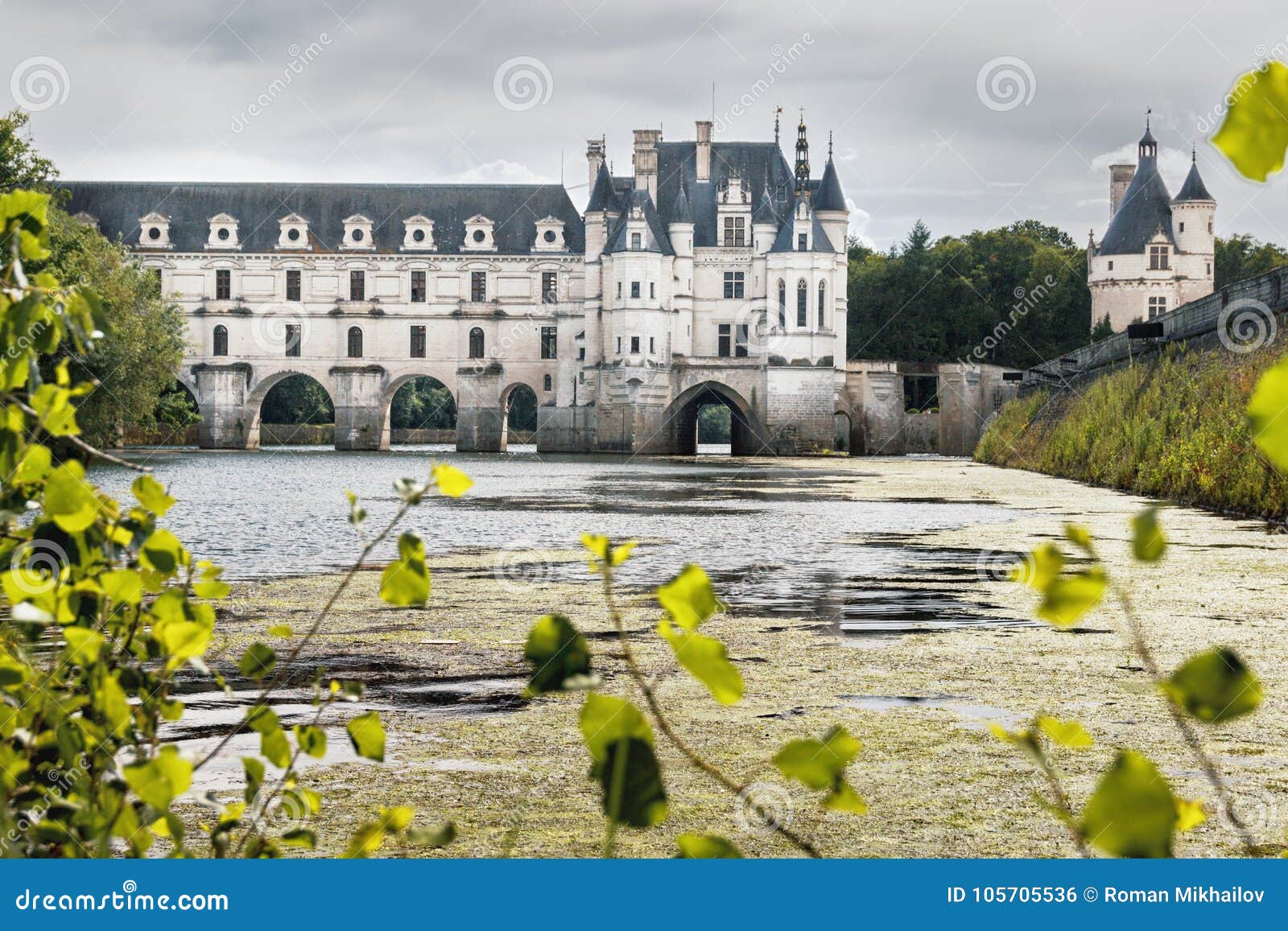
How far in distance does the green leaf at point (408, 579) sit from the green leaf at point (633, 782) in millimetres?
523

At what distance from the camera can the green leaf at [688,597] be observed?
131 cm

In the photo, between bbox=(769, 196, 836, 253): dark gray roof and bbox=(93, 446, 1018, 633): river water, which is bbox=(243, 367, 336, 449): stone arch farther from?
bbox=(93, 446, 1018, 633): river water

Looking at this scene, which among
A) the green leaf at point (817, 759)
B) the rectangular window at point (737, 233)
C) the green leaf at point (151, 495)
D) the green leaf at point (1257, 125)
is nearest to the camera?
the green leaf at point (1257, 125)

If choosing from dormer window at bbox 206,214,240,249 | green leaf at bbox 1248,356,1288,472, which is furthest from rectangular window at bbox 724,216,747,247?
green leaf at bbox 1248,356,1288,472

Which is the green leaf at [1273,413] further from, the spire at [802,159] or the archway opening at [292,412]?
the archway opening at [292,412]

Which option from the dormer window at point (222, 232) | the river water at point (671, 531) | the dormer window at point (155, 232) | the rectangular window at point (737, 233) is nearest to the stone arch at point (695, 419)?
the rectangular window at point (737, 233)

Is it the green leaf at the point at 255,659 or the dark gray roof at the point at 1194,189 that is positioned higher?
the dark gray roof at the point at 1194,189

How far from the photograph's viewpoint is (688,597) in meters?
1.32

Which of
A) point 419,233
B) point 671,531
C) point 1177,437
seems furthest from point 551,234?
point 671,531

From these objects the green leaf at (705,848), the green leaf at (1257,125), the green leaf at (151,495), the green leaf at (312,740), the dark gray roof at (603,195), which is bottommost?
the green leaf at (312,740)

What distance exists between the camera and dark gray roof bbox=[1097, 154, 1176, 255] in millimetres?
60469

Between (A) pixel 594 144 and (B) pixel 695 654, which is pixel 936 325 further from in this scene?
(B) pixel 695 654

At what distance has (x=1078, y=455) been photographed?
25.1 m

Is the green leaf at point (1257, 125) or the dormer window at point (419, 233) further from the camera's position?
the dormer window at point (419, 233)
